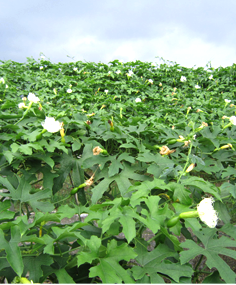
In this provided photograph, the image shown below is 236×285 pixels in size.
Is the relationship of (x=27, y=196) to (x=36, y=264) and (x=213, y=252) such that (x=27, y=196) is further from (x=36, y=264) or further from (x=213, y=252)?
(x=213, y=252)

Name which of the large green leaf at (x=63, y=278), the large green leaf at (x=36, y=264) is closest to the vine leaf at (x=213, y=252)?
the large green leaf at (x=63, y=278)

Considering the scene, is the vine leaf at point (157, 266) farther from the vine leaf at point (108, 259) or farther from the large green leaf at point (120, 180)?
the large green leaf at point (120, 180)

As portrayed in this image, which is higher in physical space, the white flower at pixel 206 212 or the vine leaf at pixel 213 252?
the white flower at pixel 206 212

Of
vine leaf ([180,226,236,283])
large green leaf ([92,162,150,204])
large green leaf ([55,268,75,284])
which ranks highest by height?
large green leaf ([92,162,150,204])

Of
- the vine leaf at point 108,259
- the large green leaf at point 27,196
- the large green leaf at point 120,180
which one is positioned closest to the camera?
the vine leaf at point 108,259

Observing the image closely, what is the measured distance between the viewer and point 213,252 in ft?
3.48

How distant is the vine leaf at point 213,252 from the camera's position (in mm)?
978

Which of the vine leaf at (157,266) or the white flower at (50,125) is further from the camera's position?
the white flower at (50,125)

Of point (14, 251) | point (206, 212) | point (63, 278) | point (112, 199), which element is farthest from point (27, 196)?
point (206, 212)

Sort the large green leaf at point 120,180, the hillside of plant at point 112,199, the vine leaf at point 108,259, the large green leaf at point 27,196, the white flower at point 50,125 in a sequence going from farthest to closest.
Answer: the white flower at point 50,125 < the large green leaf at point 120,180 < the large green leaf at point 27,196 < the hillside of plant at point 112,199 < the vine leaf at point 108,259

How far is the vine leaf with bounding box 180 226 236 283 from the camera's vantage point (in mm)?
978

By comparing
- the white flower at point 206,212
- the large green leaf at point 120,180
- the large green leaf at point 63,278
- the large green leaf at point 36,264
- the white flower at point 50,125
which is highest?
the white flower at point 50,125

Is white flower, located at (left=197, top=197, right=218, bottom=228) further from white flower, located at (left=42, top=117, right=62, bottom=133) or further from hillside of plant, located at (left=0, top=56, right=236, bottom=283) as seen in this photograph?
white flower, located at (left=42, top=117, right=62, bottom=133)

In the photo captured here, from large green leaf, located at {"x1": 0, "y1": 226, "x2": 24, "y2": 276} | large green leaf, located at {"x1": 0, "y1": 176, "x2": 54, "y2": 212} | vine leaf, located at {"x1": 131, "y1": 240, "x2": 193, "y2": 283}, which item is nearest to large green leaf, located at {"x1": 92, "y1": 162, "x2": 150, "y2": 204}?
large green leaf, located at {"x1": 0, "y1": 176, "x2": 54, "y2": 212}
